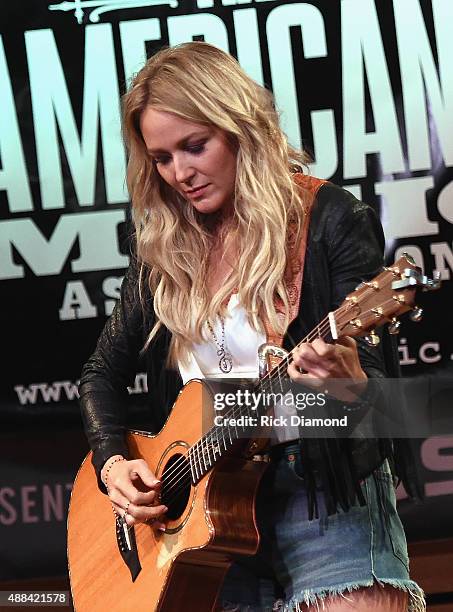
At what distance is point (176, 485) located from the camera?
7.23 feet

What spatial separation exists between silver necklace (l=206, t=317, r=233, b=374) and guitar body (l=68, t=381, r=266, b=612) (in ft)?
0.20

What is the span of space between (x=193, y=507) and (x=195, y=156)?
0.72 metres

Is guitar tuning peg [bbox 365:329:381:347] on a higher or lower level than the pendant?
higher

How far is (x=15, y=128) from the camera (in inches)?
132

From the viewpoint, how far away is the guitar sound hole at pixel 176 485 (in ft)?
7.13

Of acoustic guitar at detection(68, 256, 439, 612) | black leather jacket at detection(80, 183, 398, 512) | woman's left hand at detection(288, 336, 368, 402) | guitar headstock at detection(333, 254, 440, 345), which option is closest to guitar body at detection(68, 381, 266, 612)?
acoustic guitar at detection(68, 256, 439, 612)

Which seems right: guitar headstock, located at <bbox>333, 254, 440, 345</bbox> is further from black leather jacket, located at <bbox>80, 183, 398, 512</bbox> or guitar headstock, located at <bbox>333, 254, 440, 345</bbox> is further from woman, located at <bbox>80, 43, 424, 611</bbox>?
black leather jacket, located at <bbox>80, 183, 398, 512</bbox>

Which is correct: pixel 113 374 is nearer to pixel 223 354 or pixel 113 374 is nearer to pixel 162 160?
pixel 223 354

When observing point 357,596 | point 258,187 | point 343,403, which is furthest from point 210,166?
point 357,596

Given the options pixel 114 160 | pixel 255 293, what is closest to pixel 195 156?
pixel 255 293

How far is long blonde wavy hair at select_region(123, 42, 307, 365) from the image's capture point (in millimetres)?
2078

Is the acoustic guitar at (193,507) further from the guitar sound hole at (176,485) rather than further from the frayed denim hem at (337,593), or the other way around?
the frayed denim hem at (337,593)

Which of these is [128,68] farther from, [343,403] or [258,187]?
[343,403]

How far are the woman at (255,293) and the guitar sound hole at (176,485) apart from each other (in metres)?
0.03
